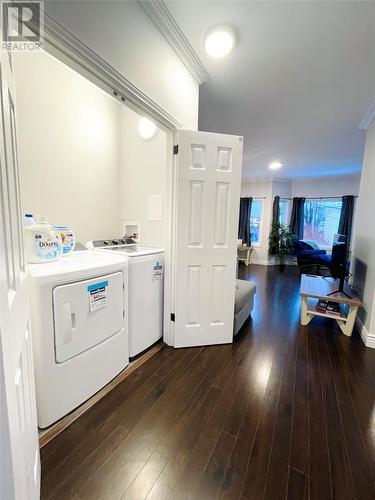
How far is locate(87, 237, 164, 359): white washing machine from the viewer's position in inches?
72.6

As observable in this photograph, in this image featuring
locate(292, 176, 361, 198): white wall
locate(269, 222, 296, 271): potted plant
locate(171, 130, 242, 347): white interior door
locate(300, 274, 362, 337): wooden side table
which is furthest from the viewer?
locate(269, 222, 296, 271): potted plant

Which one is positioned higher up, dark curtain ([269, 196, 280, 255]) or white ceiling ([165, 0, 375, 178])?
white ceiling ([165, 0, 375, 178])

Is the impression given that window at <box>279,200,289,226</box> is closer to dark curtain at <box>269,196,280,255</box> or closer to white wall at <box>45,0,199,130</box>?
dark curtain at <box>269,196,280,255</box>

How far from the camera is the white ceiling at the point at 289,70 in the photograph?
1422 mm

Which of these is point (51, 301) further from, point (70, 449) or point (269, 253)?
point (269, 253)

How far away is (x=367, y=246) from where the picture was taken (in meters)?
2.67

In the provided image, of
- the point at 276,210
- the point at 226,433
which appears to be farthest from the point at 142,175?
the point at 276,210

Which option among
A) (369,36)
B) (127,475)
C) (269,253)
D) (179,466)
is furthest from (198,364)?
(269,253)

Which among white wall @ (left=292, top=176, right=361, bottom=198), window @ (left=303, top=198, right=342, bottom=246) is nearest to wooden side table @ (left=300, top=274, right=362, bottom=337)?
window @ (left=303, top=198, right=342, bottom=246)

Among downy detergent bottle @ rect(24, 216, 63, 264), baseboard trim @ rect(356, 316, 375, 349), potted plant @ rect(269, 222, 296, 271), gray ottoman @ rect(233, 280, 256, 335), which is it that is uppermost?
downy detergent bottle @ rect(24, 216, 63, 264)

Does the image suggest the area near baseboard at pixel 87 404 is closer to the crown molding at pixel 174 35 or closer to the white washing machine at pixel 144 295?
the white washing machine at pixel 144 295

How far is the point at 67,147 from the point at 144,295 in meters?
1.65

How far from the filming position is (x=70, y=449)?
117cm

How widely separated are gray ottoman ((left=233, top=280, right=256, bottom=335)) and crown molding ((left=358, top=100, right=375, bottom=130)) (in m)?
2.58
